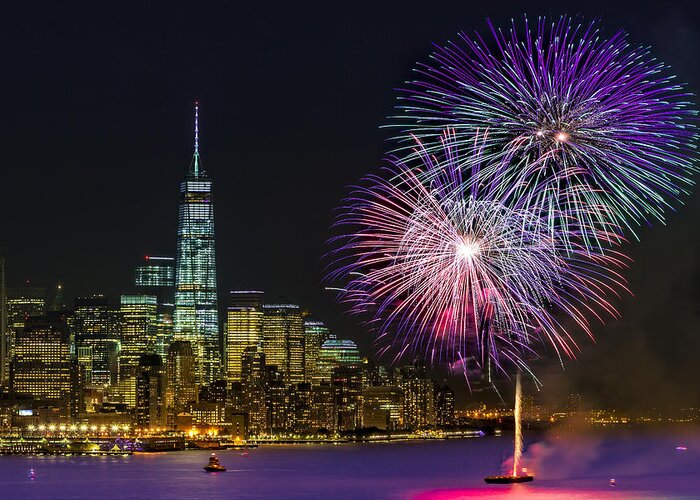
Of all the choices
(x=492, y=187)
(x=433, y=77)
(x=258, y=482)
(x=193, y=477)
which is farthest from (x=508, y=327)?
(x=193, y=477)

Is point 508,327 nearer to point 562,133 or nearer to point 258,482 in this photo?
point 562,133

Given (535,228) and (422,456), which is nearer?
(535,228)

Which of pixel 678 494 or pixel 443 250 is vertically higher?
pixel 443 250

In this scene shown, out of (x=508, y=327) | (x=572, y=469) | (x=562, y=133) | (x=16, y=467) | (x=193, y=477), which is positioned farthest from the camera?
(x=16, y=467)

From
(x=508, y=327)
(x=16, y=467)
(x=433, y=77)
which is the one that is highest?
(x=433, y=77)

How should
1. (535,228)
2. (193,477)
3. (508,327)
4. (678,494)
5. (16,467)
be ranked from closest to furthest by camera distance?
(535,228) → (508,327) → (678,494) → (193,477) → (16,467)

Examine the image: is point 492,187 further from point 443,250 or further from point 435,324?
point 435,324
